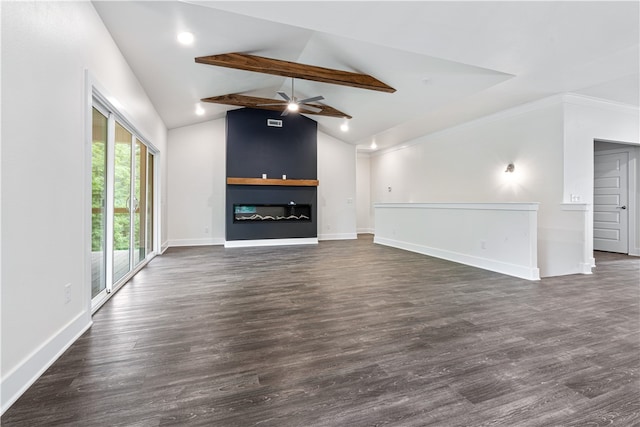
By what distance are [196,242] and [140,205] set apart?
8.79 ft

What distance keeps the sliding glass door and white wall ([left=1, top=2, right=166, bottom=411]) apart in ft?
2.10

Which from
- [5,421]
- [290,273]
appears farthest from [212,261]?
[5,421]

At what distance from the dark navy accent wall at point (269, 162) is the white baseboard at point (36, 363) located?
4.96m

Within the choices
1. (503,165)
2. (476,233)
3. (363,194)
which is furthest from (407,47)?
(363,194)

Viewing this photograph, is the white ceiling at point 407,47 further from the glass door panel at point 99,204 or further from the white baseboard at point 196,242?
the white baseboard at point 196,242

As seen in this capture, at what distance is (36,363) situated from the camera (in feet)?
5.51

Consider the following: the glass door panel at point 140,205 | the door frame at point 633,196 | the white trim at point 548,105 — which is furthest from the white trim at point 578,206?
the glass door panel at point 140,205

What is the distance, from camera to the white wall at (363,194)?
10359mm

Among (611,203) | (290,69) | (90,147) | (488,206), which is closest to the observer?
(90,147)

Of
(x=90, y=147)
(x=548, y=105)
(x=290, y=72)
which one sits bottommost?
(x=90, y=147)

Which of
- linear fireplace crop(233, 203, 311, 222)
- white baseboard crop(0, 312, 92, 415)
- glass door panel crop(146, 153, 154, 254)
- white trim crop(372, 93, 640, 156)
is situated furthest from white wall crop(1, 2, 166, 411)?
white trim crop(372, 93, 640, 156)

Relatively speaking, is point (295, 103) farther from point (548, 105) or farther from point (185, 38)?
point (548, 105)

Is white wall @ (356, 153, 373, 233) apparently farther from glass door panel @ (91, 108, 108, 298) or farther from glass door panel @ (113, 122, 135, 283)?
glass door panel @ (91, 108, 108, 298)

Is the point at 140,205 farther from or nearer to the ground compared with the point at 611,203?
nearer to the ground
